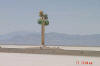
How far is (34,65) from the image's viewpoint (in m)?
18.1

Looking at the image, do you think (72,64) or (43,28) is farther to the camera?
(43,28)

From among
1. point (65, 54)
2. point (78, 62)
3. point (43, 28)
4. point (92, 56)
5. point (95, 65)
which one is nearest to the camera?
point (95, 65)

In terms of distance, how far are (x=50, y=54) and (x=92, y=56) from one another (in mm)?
4944

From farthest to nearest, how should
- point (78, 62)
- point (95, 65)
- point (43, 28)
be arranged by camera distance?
1. point (43, 28)
2. point (78, 62)
3. point (95, 65)

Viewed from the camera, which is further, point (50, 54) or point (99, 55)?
point (50, 54)

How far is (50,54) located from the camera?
25.2 metres

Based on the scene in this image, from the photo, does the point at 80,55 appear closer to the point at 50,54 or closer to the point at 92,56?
the point at 92,56

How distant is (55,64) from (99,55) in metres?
6.05

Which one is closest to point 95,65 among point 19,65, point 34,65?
point 34,65

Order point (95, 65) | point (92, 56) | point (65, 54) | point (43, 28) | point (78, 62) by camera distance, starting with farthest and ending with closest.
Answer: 1. point (43, 28)
2. point (65, 54)
3. point (92, 56)
4. point (78, 62)
5. point (95, 65)

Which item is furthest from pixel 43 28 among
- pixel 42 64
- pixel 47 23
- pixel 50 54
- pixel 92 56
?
pixel 42 64

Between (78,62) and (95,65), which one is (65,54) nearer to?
(78,62)

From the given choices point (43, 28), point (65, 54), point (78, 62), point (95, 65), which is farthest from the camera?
point (43, 28)

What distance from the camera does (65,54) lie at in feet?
81.3
